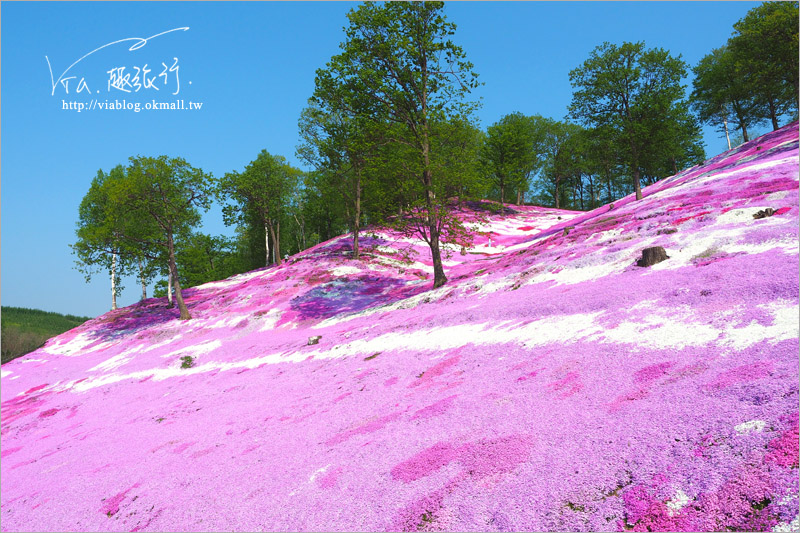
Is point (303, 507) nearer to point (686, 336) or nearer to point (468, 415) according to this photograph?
point (468, 415)

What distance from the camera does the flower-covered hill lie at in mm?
4145

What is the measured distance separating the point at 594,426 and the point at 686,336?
338 cm

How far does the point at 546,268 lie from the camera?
17.5 meters

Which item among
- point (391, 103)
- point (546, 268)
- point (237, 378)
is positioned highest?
point (391, 103)

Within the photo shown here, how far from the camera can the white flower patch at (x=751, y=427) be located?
416 centimetres

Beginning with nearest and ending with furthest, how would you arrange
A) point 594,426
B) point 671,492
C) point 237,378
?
point 671,492 → point 594,426 → point 237,378

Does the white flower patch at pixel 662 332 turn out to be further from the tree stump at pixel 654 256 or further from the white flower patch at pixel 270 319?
the white flower patch at pixel 270 319

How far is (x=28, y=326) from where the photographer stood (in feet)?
244

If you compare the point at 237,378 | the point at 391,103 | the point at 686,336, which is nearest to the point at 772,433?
the point at 686,336

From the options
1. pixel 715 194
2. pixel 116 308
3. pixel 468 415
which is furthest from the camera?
pixel 116 308

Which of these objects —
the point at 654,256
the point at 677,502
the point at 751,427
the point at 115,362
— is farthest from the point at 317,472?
the point at 115,362

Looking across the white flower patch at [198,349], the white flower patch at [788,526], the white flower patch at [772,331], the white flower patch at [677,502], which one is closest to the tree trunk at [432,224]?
the white flower patch at [198,349]

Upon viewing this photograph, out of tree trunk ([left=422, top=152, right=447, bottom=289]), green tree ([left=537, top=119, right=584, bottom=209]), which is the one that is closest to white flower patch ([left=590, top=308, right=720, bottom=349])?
tree trunk ([left=422, top=152, right=447, bottom=289])

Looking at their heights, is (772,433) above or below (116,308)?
below
